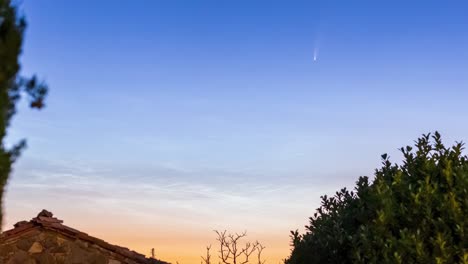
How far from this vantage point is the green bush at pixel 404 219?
1299 centimetres

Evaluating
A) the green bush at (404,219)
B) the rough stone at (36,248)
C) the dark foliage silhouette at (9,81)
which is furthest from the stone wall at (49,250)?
the dark foliage silhouette at (9,81)

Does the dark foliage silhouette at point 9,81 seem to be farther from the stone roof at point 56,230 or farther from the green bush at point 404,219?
the stone roof at point 56,230

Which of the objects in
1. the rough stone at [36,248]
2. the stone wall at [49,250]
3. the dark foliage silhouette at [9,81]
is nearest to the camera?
the dark foliage silhouette at [9,81]

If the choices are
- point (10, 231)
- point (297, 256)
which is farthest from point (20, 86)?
point (10, 231)

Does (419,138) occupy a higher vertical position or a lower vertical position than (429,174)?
higher

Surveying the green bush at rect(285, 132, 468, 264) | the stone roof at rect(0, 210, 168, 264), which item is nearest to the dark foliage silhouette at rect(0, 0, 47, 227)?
the green bush at rect(285, 132, 468, 264)

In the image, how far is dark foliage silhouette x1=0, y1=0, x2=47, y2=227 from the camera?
9.88 m

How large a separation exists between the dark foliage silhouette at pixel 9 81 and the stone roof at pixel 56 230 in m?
10.2

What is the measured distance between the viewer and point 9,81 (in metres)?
10.0

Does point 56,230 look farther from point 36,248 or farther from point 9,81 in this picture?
point 9,81

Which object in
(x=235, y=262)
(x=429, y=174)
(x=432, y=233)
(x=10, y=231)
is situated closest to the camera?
(x=432, y=233)

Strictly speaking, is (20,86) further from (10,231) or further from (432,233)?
(10,231)

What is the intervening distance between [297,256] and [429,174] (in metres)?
3.11

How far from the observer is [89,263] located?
20.3m
